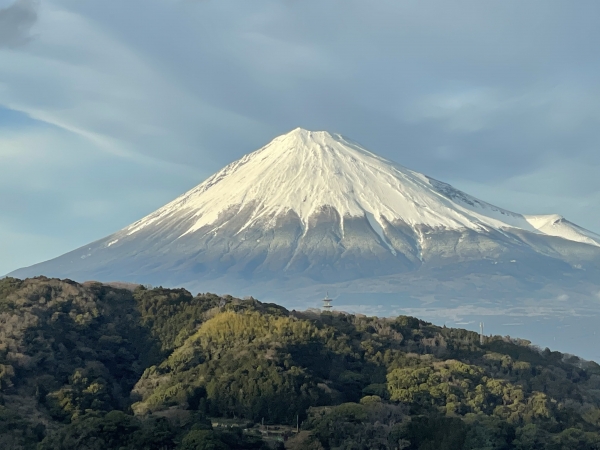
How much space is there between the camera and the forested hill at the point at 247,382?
54.7 metres

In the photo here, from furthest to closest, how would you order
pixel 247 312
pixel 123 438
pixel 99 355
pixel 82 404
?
pixel 247 312 → pixel 99 355 → pixel 82 404 → pixel 123 438

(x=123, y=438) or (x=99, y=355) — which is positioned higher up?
(x=99, y=355)

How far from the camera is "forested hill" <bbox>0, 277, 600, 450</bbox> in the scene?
54.7 metres

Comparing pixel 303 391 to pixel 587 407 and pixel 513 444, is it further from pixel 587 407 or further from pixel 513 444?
pixel 587 407

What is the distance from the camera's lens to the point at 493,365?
77875 millimetres

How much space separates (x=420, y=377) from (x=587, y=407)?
11.5m

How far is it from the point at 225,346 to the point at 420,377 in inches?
476

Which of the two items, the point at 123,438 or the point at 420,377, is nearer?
the point at 123,438

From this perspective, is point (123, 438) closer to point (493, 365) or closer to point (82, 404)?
point (82, 404)

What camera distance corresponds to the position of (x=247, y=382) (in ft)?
202

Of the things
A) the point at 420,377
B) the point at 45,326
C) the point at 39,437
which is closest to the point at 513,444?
the point at 420,377

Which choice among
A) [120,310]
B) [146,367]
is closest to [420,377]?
[146,367]

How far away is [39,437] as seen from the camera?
52.7 metres

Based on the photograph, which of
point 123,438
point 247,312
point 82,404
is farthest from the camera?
point 247,312
